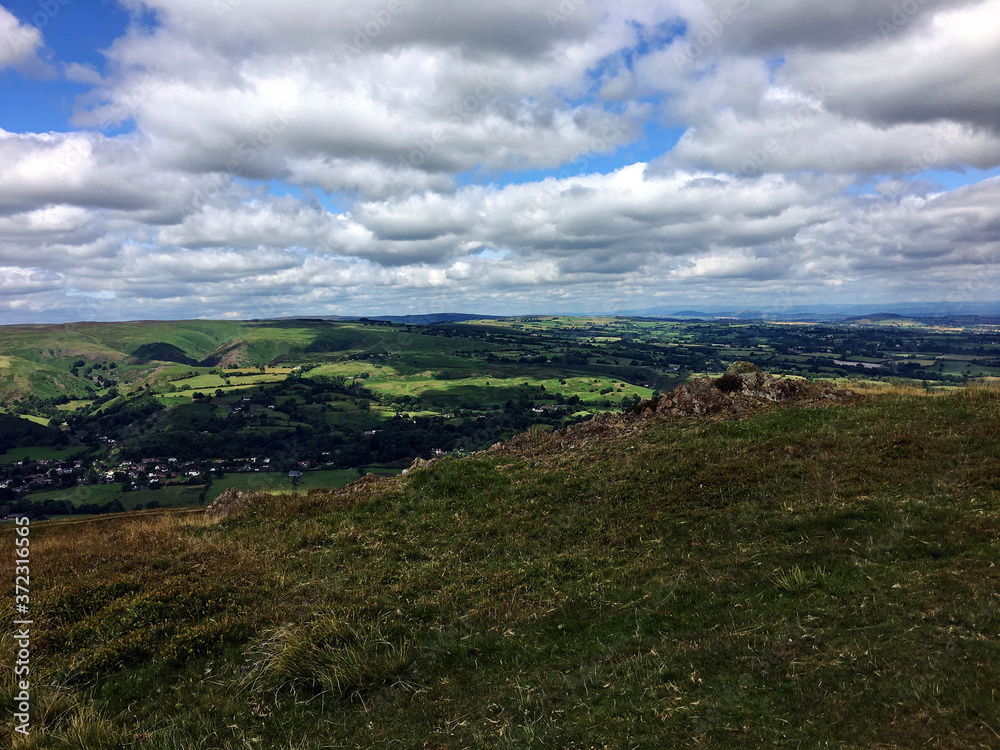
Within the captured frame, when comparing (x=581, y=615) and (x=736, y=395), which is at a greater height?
(x=736, y=395)

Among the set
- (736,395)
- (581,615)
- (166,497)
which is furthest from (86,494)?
(581,615)

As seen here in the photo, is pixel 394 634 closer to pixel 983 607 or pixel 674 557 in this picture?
pixel 674 557

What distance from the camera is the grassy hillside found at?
22.1 ft

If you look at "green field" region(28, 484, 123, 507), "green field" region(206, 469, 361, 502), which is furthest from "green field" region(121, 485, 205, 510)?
"green field" region(206, 469, 361, 502)

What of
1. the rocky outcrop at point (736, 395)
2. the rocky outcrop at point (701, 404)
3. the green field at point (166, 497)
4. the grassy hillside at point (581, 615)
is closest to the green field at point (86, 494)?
the green field at point (166, 497)

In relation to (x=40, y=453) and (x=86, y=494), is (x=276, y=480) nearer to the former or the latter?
(x=86, y=494)

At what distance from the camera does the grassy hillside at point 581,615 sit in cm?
673

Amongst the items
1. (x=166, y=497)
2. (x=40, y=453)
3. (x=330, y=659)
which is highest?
(x=330, y=659)

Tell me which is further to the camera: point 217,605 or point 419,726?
point 217,605

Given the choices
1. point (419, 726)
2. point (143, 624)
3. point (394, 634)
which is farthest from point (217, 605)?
point (419, 726)

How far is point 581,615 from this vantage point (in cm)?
1015

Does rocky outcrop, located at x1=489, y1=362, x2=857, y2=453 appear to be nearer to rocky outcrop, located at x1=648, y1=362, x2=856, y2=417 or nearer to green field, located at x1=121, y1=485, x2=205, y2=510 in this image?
rocky outcrop, located at x1=648, y1=362, x2=856, y2=417

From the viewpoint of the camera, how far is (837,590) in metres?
9.12

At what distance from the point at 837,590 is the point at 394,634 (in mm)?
9001
